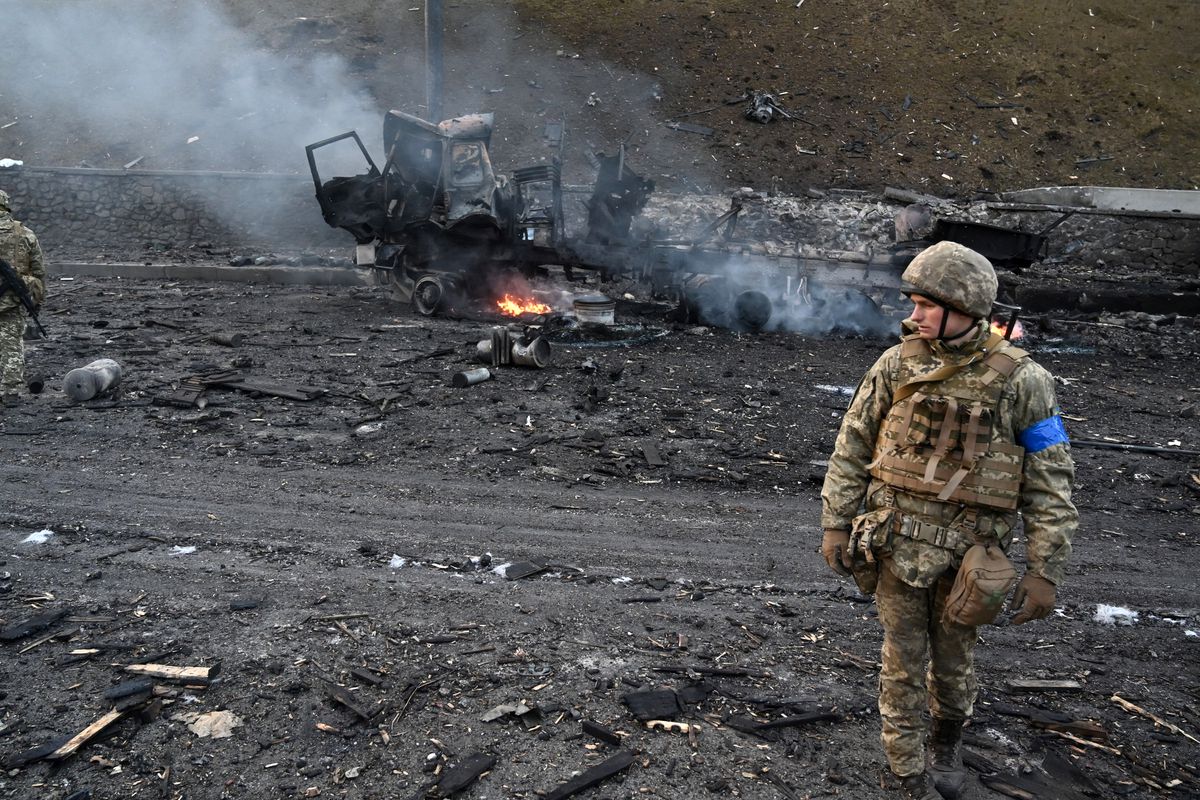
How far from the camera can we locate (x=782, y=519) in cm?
615

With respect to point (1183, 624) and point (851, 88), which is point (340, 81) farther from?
point (1183, 624)

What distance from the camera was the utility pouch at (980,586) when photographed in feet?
9.54

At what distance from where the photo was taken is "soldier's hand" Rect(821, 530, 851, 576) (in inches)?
129

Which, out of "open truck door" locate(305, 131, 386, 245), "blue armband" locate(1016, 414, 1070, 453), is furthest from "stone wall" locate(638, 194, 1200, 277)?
"blue armband" locate(1016, 414, 1070, 453)

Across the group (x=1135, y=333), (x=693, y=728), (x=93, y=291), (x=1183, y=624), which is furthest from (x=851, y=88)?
(x=693, y=728)

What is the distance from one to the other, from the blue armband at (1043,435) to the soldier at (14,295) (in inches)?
325

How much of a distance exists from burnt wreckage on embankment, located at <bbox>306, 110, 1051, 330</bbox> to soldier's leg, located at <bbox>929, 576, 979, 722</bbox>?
30.8 ft

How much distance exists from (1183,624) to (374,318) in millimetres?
10532

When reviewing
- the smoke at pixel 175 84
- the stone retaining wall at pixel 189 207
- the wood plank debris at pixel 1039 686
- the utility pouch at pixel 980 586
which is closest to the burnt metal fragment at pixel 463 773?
the utility pouch at pixel 980 586

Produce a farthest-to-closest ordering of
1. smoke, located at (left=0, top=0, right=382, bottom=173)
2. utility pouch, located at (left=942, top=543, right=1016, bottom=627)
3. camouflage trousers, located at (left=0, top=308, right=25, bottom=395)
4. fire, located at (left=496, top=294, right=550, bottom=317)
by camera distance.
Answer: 1. smoke, located at (left=0, top=0, right=382, bottom=173)
2. fire, located at (left=496, top=294, right=550, bottom=317)
3. camouflage trousers, located at (left=0, top=308, right=25, bottom=395)
4. utility pouch, located at (left=942, top=543, right=1016, bottom=627)

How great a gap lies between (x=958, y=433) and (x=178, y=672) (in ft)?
11.8

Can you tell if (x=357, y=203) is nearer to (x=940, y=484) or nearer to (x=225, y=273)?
(x=225, y=273)

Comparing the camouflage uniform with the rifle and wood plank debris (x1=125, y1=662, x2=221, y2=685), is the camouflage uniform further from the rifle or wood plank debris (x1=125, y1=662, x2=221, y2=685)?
the rifle

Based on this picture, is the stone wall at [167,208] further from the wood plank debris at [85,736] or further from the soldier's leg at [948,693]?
the soldier's leg at [948,693]
